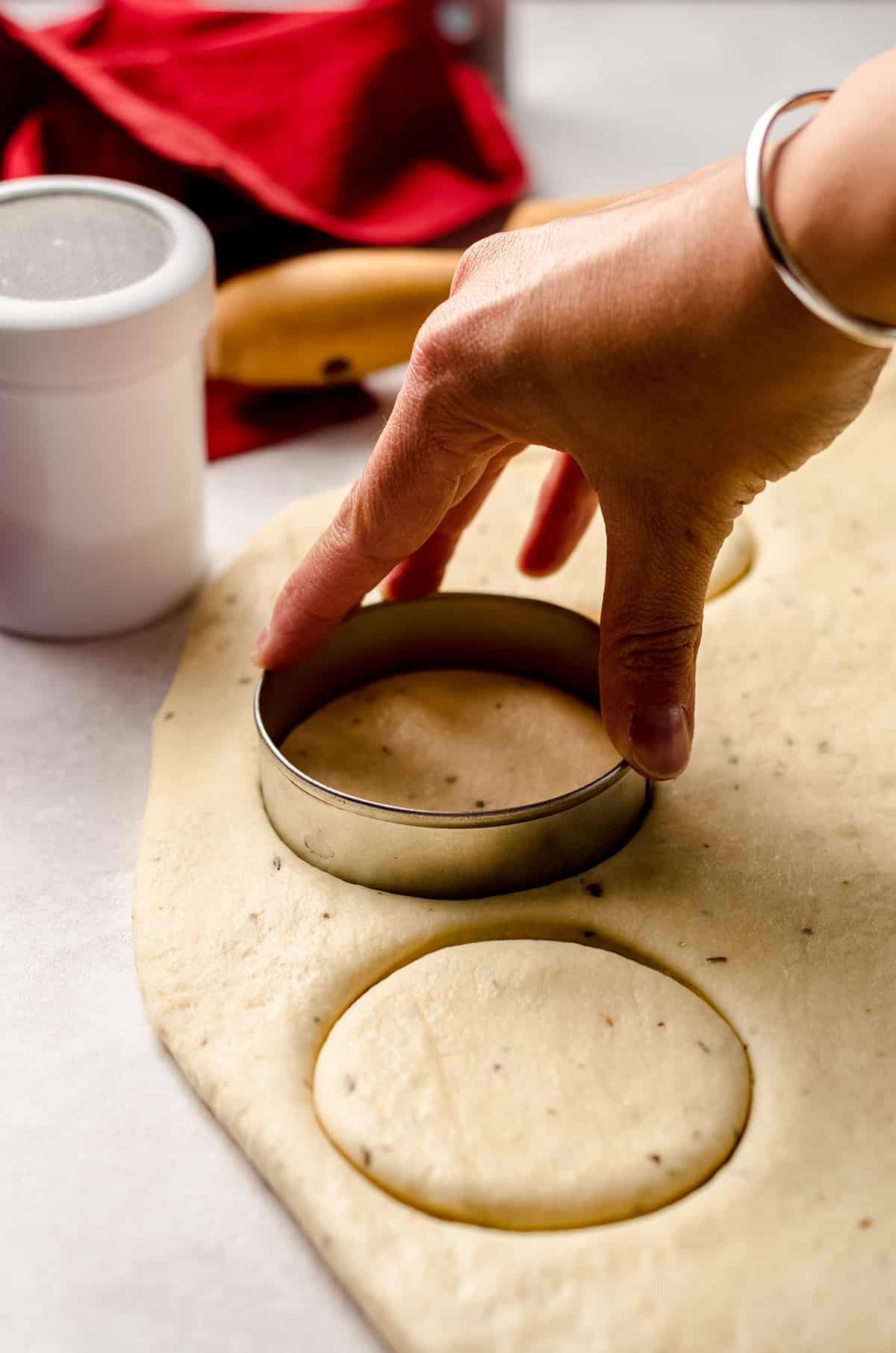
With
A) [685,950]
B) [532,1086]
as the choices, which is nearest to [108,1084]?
[532,1086]

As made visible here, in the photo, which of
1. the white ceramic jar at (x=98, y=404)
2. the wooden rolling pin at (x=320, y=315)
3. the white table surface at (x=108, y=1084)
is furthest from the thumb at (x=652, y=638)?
the wooden rolling pin at (x=320, y=315)

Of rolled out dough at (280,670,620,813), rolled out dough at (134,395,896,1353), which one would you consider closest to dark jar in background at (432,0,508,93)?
rolled out dough at (134,395,896,1353)

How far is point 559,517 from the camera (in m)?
1.45

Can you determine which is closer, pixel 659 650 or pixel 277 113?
pixel 659 650

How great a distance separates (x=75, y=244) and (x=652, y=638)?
0.78 m

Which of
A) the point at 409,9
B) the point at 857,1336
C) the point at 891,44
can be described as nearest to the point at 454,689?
the point at 857,1336

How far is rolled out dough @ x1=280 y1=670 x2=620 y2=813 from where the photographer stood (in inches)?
Answer: 50.8

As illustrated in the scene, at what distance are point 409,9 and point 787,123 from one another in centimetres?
70

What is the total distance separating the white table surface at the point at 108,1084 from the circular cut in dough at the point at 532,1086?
0.11 metres

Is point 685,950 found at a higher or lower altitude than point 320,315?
lower

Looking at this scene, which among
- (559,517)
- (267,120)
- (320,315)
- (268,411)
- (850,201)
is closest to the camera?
(850,201)

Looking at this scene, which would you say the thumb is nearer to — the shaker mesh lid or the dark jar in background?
the shaker mesh lid

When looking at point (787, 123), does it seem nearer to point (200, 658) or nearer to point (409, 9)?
point (409, 9)

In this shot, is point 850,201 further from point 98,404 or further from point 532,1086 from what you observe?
point 98,404
